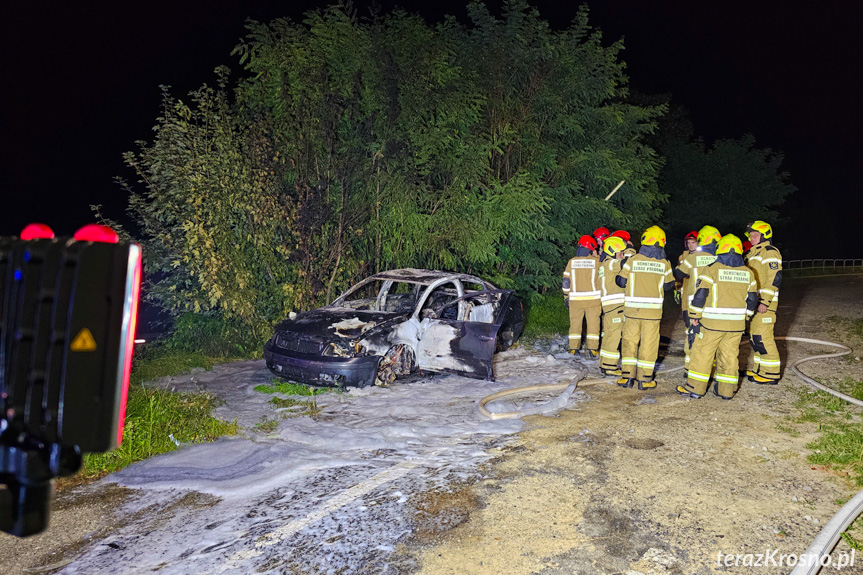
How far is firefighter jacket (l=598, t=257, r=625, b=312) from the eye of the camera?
874 centimetres

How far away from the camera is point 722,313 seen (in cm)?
726

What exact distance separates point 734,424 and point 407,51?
7.88 m

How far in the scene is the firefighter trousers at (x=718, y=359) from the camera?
7270 mm

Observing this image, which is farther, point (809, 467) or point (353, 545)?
point (809, 467)

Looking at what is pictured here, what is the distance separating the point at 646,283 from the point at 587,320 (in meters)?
2.04

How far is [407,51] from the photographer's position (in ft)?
35.5

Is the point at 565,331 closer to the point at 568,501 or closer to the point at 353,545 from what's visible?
the point at 568,501

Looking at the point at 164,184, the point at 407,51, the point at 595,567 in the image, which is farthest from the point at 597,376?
the point at 164,184

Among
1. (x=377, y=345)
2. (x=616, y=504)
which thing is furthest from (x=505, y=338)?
(x=616, y=504)

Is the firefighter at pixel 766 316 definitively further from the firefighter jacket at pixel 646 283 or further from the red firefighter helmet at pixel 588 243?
the red firefighter helmet at pixel 588 243

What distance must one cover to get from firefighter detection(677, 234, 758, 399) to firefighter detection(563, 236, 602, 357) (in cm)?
241

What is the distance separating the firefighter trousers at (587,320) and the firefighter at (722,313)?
7.92 feet

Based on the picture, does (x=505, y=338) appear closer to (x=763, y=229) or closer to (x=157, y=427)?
(x=763, y=229)

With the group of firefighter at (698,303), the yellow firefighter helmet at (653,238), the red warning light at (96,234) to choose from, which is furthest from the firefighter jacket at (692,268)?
the red warning light at (96,234)
